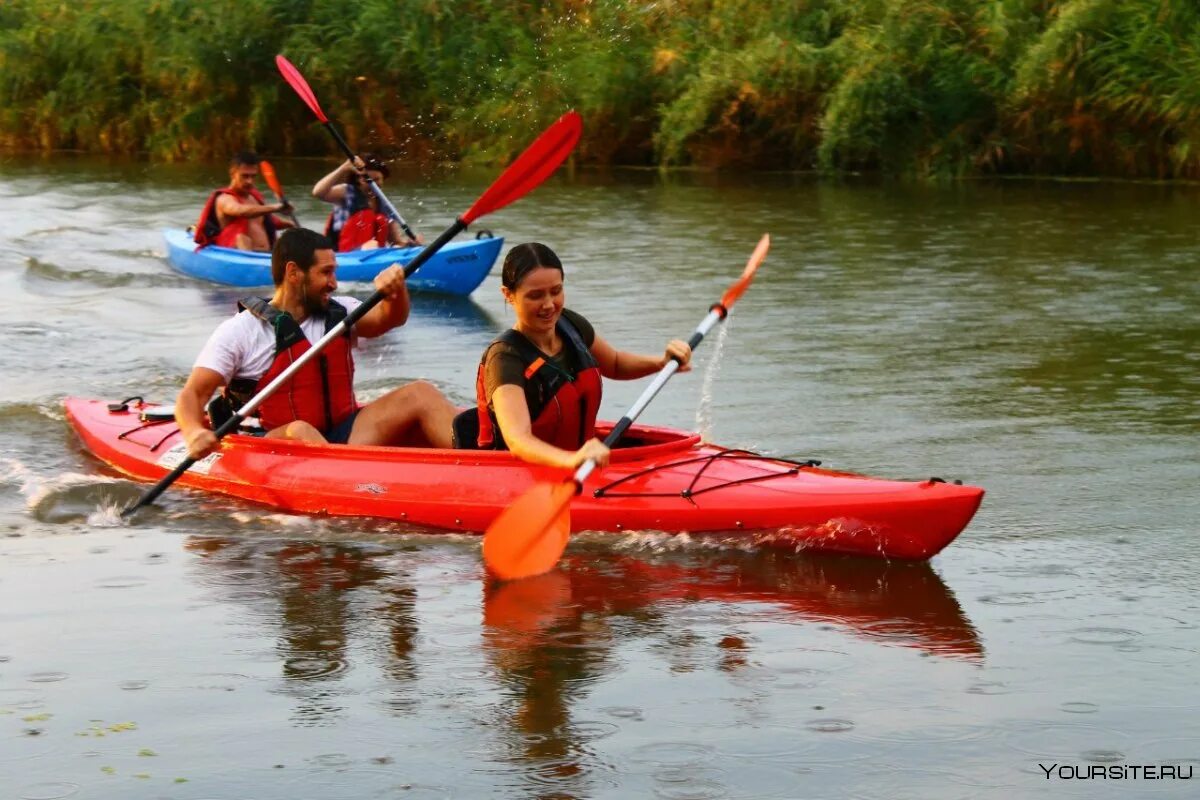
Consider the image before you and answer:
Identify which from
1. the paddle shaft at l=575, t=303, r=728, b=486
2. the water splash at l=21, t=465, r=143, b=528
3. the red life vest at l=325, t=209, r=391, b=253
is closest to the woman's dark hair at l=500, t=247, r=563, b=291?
the paddle shaft at l=575, t=303, r=728, b=486

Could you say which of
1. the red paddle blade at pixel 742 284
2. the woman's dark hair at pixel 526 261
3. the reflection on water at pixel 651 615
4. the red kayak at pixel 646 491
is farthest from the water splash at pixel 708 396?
the woman's dark hair at pixel 526 261

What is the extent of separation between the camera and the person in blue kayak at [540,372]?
16.8ft

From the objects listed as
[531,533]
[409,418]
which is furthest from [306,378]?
[531,533]

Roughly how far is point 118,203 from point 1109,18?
9.01m

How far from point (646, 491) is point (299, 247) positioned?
1393mm

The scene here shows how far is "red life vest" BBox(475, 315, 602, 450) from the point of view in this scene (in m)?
5.27

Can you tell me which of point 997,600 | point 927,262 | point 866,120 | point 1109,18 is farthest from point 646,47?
point 997,600

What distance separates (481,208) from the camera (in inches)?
241

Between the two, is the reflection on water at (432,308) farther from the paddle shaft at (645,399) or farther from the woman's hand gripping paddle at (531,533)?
the woman's hand gripping paddle at (531,533)

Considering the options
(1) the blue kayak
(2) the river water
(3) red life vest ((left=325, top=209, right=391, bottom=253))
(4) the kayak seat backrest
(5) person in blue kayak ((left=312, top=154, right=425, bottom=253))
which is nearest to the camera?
(2) the river water

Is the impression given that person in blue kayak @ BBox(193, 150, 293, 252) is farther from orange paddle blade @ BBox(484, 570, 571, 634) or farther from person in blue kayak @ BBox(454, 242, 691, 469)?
orange paddle blade @ BBox(484, 570, 571, 634)

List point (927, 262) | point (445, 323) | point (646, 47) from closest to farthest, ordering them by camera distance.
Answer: point (445, 323) → point (927, 262) → point (646, 47)

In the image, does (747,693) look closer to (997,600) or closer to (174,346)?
(997,600)

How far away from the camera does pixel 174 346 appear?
9680 mm
